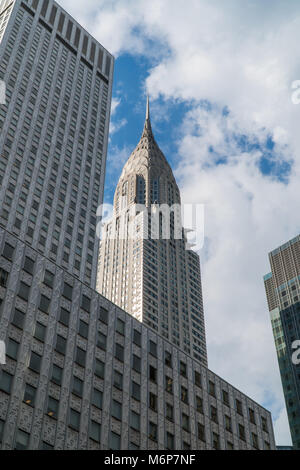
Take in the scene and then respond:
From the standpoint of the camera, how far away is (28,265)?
6009 centimetres

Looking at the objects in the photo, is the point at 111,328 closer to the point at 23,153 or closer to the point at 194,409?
the point at 194,409

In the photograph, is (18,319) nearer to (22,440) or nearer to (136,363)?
(22,440)

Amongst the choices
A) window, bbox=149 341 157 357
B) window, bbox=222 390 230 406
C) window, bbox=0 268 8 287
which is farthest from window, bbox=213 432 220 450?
window, bbox=0 268 8 287

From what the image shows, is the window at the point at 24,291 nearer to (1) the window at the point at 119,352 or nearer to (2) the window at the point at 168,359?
(1) the window at the point at 119,352

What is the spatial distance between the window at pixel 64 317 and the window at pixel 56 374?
560 centimetres

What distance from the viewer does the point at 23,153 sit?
121 m

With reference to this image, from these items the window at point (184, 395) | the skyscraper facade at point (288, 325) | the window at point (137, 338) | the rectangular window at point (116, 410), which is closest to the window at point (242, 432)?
the window at point (184, 395)

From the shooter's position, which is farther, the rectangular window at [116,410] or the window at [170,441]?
the window at [170,441]

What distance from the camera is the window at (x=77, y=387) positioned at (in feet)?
182

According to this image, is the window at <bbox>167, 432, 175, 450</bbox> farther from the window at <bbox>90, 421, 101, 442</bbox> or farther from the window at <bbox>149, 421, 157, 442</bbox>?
the window at <bbox>90, 421, 101, 442</bbox>

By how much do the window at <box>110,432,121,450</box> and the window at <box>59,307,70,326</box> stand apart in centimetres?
1224

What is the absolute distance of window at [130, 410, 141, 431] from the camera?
58875mm
